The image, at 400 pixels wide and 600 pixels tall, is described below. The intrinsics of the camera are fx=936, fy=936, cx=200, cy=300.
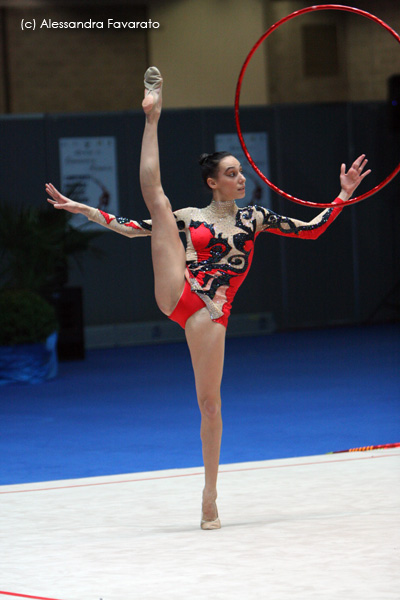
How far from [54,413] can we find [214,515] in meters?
4.31

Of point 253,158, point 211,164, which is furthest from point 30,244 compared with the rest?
point 211,164

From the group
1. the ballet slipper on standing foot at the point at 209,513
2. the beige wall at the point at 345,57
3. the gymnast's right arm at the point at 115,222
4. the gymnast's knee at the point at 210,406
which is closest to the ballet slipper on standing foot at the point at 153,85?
the gymnast's right arm at the point at 115,222

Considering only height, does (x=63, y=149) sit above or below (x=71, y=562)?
above

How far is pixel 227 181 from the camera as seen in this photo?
419cm

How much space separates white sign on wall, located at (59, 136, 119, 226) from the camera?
13195 millimetres

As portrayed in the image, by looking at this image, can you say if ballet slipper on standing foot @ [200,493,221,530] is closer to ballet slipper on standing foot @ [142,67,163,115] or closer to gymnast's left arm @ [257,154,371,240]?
gymnast's left arm @ [257,154,371,240]

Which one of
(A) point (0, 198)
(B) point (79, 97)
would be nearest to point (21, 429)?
(A) point (0, 198)

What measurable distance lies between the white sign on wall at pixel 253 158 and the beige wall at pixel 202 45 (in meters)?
0.84

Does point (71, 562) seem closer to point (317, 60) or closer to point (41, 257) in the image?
point (41, 257)

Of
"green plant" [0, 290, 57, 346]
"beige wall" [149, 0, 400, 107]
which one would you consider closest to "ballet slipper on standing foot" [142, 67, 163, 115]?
"green plant" [0, 290, 57, 346]

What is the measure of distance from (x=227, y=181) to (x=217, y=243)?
11.3 inches

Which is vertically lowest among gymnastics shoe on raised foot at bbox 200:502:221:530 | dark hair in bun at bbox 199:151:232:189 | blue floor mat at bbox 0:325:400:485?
blue floor mat at bbox 0:325:400:485

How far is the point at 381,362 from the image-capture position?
10.6m

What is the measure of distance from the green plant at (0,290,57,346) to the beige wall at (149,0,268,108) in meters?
5.35
